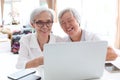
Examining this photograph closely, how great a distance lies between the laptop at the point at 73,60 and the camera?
1.26 meters

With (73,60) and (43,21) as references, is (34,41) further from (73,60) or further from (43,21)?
(73,60)

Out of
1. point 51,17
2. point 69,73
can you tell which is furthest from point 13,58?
point 69,73

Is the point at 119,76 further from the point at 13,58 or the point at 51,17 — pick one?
the point at 13,58

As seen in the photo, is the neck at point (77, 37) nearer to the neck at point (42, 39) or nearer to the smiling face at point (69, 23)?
the smiling face at point (69, 23)

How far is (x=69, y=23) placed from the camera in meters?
1.89

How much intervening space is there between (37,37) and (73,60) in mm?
719

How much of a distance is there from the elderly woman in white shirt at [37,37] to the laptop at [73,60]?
0.46 m

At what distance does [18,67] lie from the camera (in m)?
1.84

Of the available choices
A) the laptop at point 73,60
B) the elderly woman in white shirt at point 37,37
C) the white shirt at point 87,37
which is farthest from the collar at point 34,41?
the laptop at point 73,60

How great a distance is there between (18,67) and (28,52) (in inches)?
6.9

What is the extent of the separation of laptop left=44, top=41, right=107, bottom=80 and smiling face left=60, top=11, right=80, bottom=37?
598 mm

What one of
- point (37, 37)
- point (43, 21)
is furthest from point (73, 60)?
point (37, 37)

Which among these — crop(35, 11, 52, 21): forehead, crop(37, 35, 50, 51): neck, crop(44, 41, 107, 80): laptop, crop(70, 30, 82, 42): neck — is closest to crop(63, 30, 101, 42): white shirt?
crop(70, 30, 82, 42): neck

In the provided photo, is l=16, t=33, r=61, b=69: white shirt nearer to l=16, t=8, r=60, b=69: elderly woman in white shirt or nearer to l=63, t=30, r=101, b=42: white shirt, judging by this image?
l=16, t=8, r=60, b=69: elderly woman in white shirt
